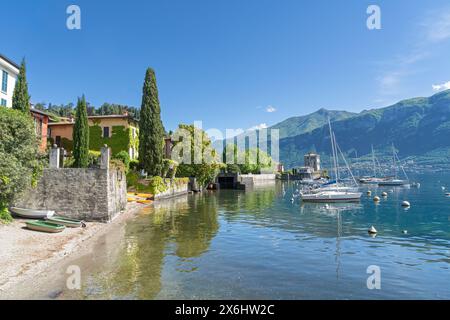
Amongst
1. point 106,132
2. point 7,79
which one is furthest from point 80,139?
point 106,132

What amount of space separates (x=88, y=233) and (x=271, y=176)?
117458mm

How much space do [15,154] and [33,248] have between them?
8312 millimetres

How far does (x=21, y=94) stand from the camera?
117ft

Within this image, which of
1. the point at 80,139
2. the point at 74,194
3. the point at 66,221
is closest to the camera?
the point at 66,221

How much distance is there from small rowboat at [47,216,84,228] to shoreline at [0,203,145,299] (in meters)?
0.54

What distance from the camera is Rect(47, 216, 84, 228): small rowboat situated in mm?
25303

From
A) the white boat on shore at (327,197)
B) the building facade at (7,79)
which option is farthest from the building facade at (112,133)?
the white boat on shore at (327,197)

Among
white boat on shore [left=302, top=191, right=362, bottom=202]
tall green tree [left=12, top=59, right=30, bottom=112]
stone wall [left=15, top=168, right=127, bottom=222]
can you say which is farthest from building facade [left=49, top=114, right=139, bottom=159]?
white boat on shore [left=302, top=191, right=362, bottom=202]

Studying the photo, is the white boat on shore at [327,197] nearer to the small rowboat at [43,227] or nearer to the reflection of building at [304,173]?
the small rowboat at [43,227]

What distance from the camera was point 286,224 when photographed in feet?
106

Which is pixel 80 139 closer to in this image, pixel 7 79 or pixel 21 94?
pixel 21 94

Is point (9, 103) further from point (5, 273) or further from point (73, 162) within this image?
point (5, 273)

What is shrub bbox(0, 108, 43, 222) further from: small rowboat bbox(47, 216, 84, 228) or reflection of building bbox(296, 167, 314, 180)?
reflection of building bbox(296, 167, 314, 180)
